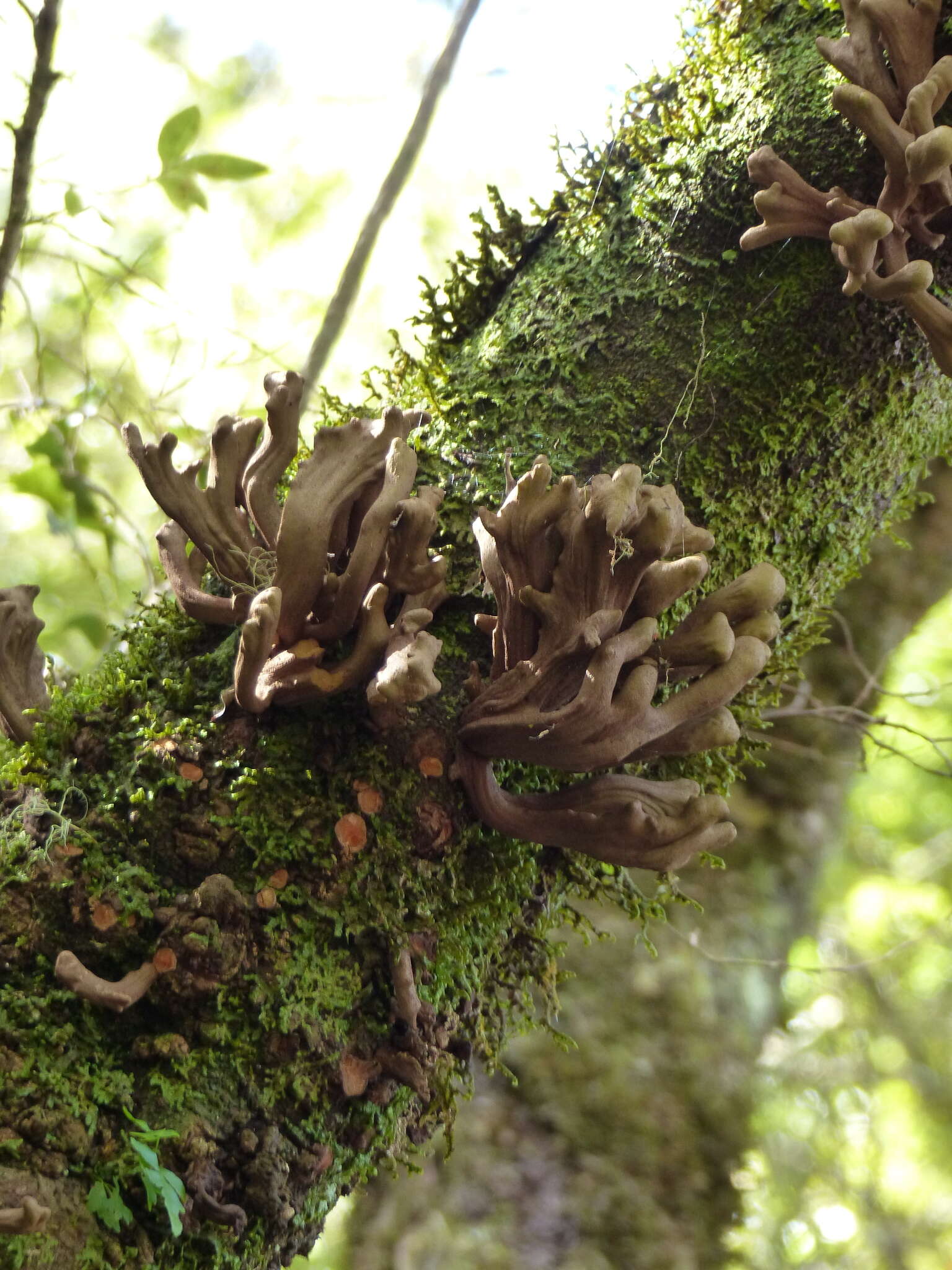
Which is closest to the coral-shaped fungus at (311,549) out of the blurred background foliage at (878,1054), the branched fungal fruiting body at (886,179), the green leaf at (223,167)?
the branched fungal fruiting body at (886,179)

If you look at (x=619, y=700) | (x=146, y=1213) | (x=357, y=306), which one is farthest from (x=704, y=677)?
(x=357, y=306)

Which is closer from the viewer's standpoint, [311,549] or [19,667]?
[311,549]

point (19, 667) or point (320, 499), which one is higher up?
point (19, 667)

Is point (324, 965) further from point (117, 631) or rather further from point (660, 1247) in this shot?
point (660, 1247)

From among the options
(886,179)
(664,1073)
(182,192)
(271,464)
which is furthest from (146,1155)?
(664,1073)

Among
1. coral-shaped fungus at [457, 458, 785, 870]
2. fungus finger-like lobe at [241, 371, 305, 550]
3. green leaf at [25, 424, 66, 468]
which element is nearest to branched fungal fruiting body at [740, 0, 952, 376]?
coral-shaped fungus at [457, 458, 785, 870]

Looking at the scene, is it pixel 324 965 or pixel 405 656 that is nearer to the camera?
pixel 405 656

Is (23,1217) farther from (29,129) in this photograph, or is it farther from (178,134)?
(178,134)
